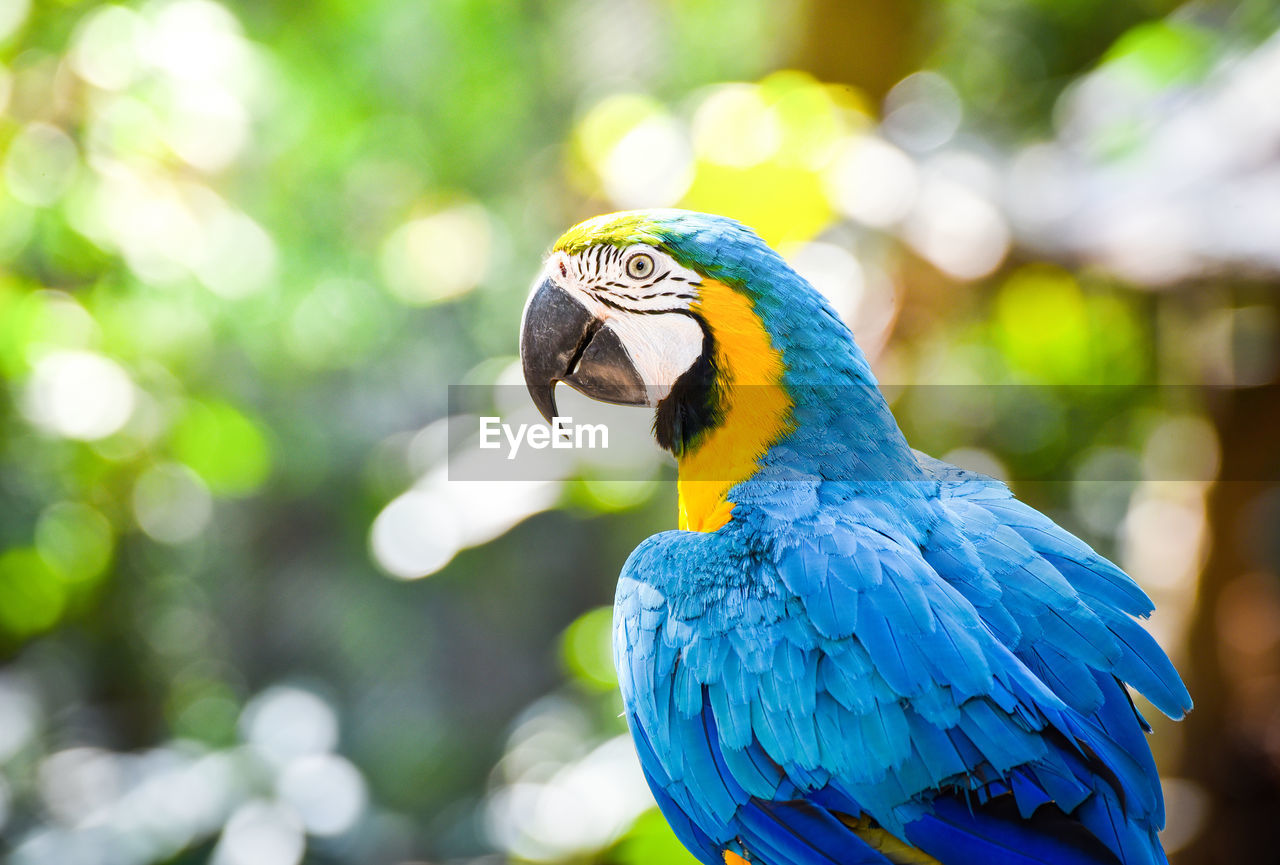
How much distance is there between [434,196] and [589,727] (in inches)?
72.2

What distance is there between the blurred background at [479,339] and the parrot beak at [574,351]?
725 mm

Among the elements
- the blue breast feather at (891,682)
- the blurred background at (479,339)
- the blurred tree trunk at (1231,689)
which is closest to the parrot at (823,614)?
the blue breast feather at (891,682)

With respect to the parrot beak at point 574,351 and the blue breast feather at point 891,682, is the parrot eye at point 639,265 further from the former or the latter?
the blue breast feather at point 891,682

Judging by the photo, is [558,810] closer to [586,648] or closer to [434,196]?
[586,648]

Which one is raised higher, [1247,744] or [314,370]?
[314,370]

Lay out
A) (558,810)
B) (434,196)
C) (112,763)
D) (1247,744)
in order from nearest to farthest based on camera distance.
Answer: (558,810) < (1247,744) < (112,763) < (434,196)

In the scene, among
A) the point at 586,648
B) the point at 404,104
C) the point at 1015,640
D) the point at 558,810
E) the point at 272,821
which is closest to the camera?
the point at 1015,640

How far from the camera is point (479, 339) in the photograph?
3369mm

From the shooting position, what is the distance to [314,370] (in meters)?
3.38

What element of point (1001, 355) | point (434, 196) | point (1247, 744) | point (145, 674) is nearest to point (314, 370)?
point (434, 196)

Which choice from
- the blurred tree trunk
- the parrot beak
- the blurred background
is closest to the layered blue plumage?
the parrot beak

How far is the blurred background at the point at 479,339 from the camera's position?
6.24 feet

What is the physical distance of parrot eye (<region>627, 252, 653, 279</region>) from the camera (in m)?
0.94

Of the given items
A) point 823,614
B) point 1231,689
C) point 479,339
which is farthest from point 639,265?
point 479,339
